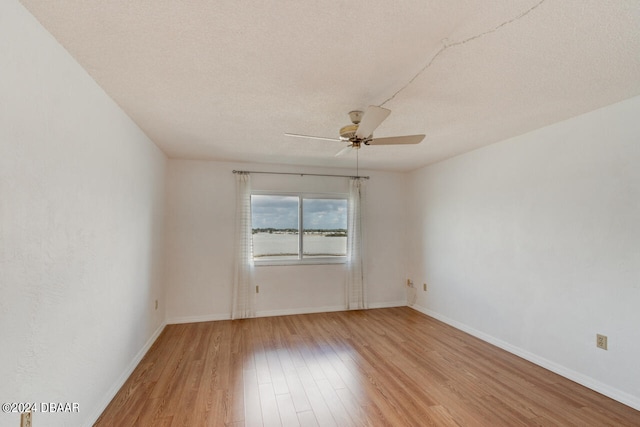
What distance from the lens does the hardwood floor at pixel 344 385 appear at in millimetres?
2047

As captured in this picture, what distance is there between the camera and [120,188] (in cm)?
240

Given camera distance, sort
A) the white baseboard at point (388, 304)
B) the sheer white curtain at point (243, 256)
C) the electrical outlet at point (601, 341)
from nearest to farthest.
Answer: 1. the electrical outlet at point (601, 341)
2. the sheer white curtain at point (243, 256)
3. the white baseboard at point (388, 304)

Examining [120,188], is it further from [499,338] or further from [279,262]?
[499,338]

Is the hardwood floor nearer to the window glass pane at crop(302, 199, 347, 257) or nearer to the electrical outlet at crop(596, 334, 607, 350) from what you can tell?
the electrical outlet at crop(596, 334, 607, 350)

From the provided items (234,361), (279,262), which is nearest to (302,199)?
(279,262)

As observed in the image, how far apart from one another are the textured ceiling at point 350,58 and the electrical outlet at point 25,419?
72.1 inches

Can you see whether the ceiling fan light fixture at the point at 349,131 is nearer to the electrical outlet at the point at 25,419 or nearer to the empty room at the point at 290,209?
the empty room at the point at 290,209

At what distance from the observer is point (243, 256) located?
167 inches

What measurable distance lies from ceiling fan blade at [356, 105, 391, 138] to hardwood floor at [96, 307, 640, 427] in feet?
6.79

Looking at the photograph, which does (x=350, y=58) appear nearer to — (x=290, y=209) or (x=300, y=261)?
(x=290, y=209)

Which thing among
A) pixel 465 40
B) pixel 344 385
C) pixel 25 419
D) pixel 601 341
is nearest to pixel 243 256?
pixel 344 385

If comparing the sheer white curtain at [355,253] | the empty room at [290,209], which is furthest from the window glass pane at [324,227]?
the empty room at [290,209]

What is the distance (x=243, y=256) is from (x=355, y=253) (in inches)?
69.8

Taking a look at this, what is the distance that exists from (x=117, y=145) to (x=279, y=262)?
8.88ft
